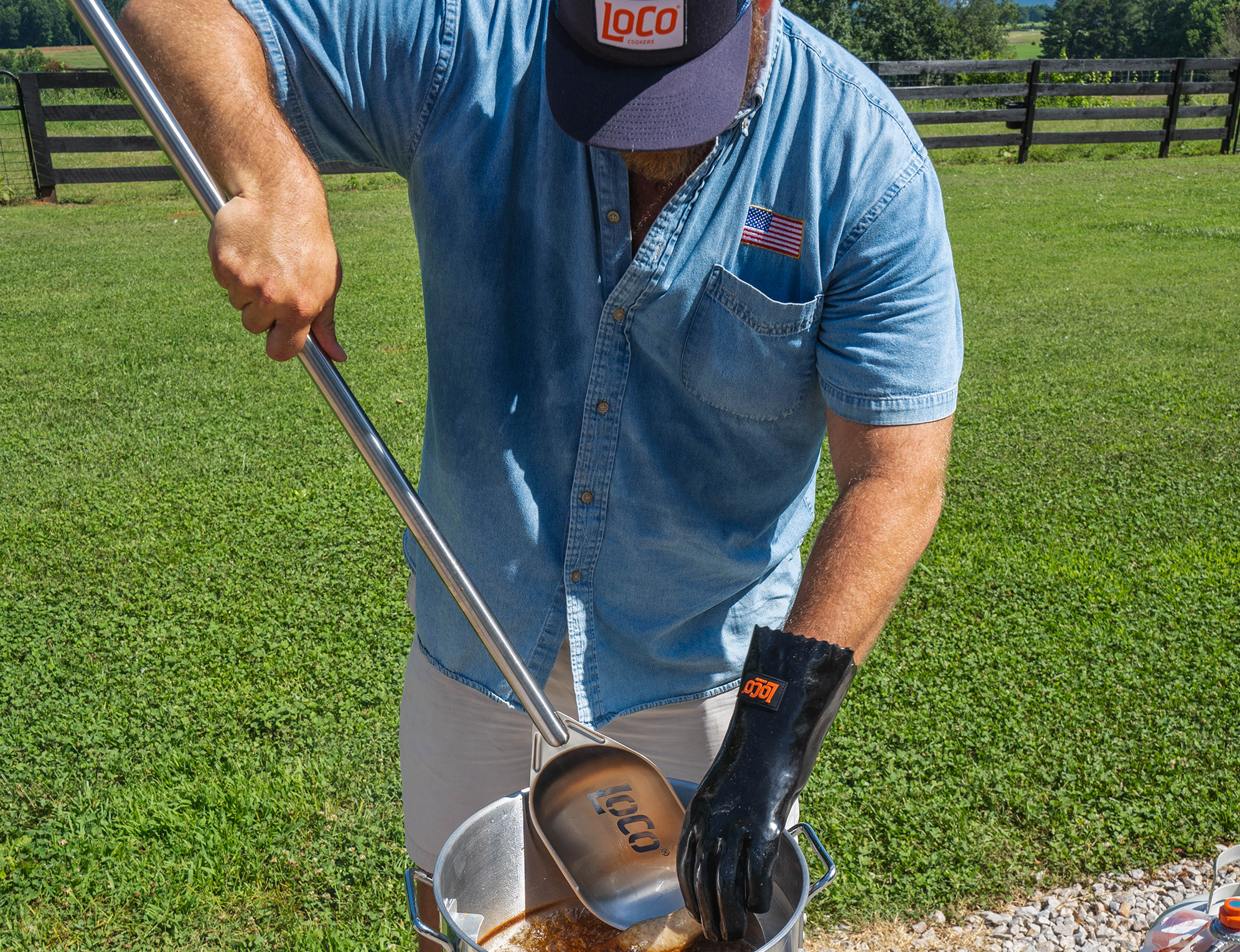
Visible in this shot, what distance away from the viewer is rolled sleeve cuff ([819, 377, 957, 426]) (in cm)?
139

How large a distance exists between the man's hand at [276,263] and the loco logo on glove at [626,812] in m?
0.66

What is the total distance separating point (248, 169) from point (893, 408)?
87cm

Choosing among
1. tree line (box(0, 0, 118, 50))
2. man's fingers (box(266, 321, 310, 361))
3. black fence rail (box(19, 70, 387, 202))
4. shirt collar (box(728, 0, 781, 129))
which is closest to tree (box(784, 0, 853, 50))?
tree line (box(0, 0, 118, 50))

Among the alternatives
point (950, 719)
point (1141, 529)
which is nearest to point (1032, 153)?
point (1141, 529)

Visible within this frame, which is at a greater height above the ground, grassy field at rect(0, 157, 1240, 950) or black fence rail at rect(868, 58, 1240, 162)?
black fence rail at rect(868, 58, 1240, 162)

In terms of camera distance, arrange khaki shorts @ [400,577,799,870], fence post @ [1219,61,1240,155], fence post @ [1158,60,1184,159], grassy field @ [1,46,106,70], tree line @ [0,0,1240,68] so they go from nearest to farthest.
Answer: khaki shorts @ [400,577,799,870] < fence post @ [1158,60,1184,159] < fence post @ [1219,61,1240,155] < grassy field @ [1,46,106,70] < tree line @ [0,0,1240,68]

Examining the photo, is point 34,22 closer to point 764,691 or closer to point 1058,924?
point 1058,924

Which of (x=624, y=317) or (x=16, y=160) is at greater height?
(x=624, y=317)

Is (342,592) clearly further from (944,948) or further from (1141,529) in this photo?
(1141,529)

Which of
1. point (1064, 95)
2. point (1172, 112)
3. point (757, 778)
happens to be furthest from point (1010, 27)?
point (757, 778)

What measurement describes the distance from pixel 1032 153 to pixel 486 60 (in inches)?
640

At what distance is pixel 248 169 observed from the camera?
1.26 meters

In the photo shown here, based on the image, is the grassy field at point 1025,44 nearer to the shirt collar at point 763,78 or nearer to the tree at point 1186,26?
the tree at point 1186,26

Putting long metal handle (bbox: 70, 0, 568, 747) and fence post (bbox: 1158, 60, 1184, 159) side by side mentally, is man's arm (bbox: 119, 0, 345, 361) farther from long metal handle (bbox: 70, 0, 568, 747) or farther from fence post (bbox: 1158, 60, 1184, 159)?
fence post (bbox: 1158, 60, 1184, 159)
